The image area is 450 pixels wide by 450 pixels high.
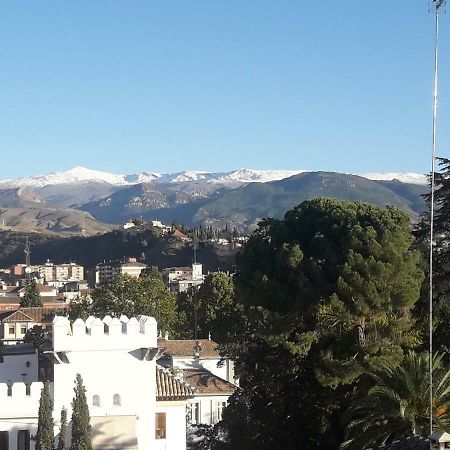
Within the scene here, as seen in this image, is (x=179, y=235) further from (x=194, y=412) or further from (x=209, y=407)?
(x=194, y=412)

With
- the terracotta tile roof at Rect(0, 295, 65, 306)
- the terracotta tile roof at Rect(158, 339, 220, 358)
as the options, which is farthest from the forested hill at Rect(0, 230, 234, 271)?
the terracotta tile roof at Rect(158, 339, 220, 358)

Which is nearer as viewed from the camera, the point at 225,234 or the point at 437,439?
the point at 437,439

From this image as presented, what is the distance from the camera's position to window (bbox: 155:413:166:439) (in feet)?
75.5

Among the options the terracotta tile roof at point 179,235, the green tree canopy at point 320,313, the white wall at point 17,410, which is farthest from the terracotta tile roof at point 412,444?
the terracotta tile roof at point 179,235

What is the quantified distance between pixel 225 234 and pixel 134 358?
154m

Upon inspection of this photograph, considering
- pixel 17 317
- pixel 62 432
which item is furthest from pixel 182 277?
pixel 62 432

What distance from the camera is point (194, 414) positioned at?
118ft

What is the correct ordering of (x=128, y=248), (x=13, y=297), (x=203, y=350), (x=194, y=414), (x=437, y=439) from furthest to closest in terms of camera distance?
1. (x=128, y=248)
2. (x=13, y=297)
3. (x=203, y=350)
4. (x=194, y=414)
5. (x=437, y=439)

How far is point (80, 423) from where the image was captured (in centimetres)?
2034

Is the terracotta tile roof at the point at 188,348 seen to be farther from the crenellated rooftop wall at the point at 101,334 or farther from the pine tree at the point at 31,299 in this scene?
the pine tree at the point at 31,299

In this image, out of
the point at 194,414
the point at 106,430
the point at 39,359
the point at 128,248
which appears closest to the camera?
the point at 106,430

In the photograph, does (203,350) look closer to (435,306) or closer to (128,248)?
(435,306)

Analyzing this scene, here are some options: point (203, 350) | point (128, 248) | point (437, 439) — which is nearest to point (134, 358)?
point (437, 439)

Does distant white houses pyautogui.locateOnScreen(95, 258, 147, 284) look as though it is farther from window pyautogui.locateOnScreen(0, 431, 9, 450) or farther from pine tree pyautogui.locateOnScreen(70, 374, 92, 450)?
pine tree pyautogui.locateOnScreen(70, 374, 92, 450)
